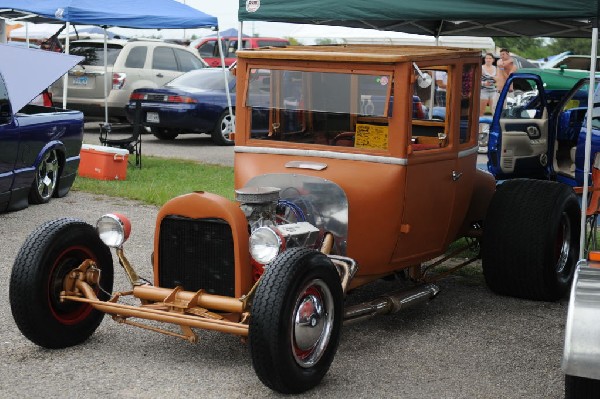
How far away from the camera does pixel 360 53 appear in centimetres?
635

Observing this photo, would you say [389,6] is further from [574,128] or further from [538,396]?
[574,128]

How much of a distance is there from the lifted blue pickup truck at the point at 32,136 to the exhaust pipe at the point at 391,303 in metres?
5.00

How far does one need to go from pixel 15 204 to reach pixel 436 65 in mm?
5528

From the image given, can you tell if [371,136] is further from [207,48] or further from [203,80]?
[207,48]

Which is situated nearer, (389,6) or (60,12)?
(389,6)

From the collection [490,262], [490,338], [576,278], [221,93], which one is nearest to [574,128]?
[490,262]

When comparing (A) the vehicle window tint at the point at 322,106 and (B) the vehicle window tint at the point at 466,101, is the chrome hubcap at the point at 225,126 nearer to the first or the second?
→ (B) the vehicle window tint at the point at 466,101

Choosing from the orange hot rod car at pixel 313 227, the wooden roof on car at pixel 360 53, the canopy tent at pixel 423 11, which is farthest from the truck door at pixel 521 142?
the wooden roof on car at pixel 360 53

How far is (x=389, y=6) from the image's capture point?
6836 millimetres

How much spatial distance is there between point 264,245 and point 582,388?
6.27 ft

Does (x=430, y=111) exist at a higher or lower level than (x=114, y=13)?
lower

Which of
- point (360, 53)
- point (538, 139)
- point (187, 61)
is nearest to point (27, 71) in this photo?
point (538, 139)

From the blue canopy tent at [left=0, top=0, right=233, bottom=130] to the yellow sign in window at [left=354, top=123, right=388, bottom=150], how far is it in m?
8.11

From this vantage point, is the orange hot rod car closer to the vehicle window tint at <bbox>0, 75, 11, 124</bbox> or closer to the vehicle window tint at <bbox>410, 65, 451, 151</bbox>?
the vehicle window tint at <bbox>410, 65, 451, 151</bbox>
